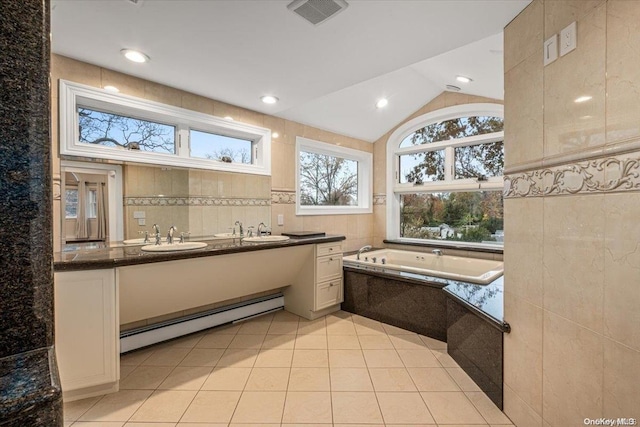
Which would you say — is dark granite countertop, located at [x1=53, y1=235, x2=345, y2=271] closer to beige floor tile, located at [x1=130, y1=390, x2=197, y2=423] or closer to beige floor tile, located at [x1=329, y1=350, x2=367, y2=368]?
beige floor tile, located at [x1=130, y1=390, x2=197, y2=423]

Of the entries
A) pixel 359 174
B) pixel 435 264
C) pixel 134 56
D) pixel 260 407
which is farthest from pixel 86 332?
pixel 359 174

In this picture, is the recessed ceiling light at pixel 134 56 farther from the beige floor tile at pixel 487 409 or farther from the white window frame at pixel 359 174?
the beige floor tile at pixel 487 409

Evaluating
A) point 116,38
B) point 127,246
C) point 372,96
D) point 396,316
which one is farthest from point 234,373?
point 372,96

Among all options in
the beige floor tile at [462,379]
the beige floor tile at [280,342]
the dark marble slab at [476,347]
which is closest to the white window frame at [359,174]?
the beige floor tile at [280,342]

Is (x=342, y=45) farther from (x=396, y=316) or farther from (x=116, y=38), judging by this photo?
(x=396, y=316)

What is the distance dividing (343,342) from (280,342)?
536mm

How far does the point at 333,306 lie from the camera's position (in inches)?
126

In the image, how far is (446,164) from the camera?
12.8ft

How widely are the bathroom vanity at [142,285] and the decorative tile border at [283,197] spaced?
2.36 feet

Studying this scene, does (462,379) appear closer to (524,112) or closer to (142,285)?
(524,112)

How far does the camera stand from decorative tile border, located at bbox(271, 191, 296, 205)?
3387 millimetres

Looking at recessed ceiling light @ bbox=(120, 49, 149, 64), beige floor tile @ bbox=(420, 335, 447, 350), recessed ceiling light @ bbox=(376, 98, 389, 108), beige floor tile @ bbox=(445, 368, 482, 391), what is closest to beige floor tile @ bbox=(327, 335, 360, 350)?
beige floor tile @ bbox=(420, 335, 447, 350)

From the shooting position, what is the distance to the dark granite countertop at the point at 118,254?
1718mm

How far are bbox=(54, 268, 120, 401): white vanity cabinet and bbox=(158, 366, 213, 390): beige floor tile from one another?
31 cm
